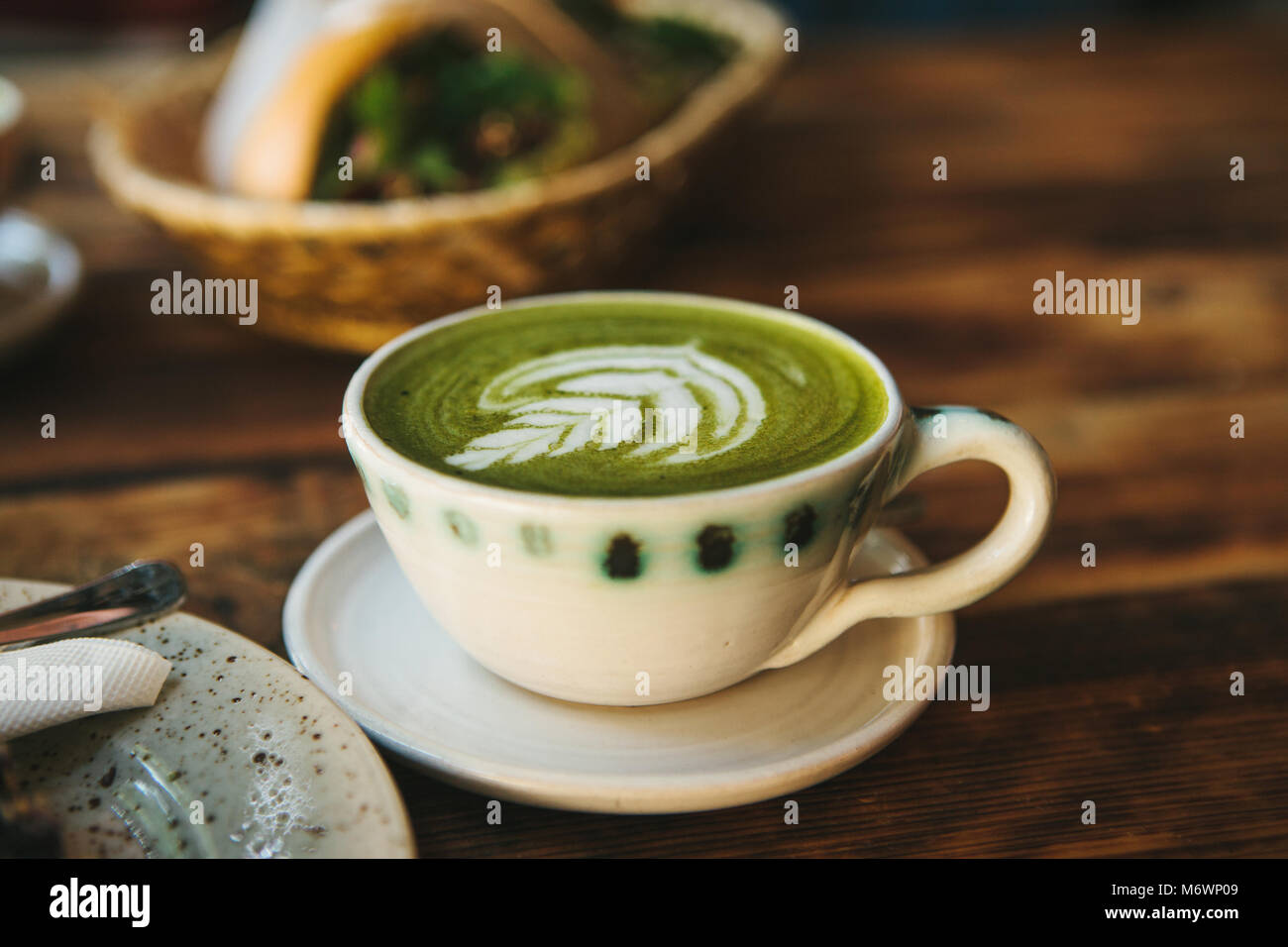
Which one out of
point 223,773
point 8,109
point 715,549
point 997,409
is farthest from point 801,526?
point 8,109

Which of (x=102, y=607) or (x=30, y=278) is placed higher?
(x=30, y=278)

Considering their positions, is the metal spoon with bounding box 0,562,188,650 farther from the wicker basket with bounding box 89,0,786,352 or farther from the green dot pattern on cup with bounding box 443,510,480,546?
the wicker basket with bounding box 89,0,786,352

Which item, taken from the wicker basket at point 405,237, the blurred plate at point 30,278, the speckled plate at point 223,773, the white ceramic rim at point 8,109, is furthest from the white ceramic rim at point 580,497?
the white ceramic rim at point 8,109

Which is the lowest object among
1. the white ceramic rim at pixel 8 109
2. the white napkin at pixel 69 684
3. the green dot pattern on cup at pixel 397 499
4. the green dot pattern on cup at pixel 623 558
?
the white napkin at pixel 69 684

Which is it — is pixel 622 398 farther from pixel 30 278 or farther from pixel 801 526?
pixel 30 278

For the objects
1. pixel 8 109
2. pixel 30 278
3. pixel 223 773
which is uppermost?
pixel 8 109

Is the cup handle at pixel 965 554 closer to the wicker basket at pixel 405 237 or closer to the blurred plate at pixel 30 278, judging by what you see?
the wicker basket at pixel 405 237

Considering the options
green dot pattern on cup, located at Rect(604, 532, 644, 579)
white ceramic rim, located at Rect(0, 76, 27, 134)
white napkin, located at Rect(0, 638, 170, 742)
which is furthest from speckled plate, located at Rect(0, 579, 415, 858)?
white ceramic rim, located at Rect(0, 76, 27, 134)
